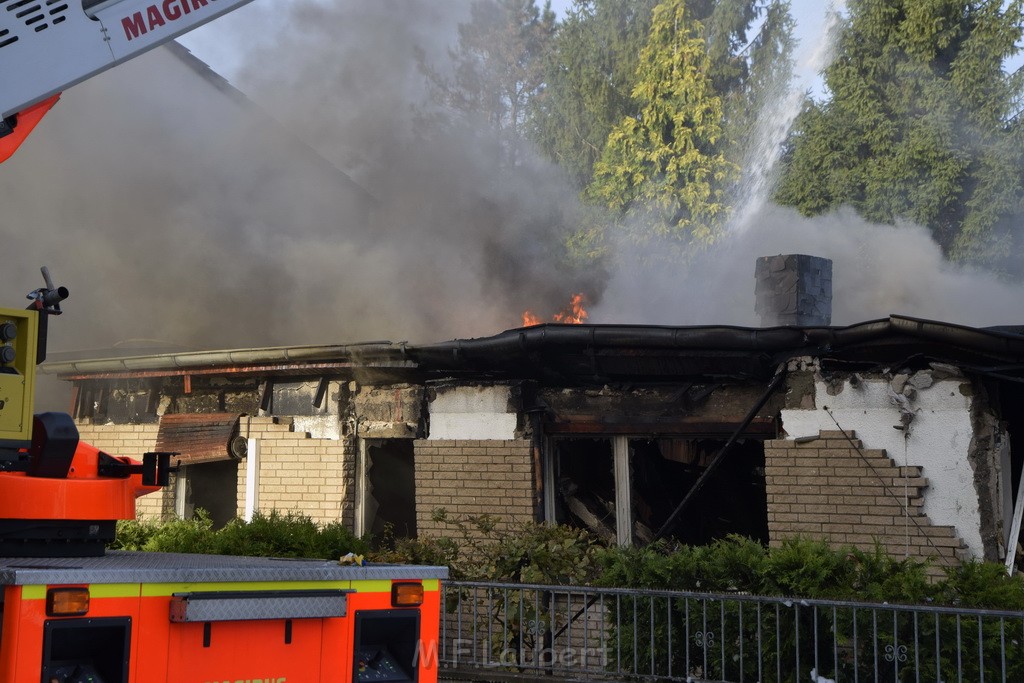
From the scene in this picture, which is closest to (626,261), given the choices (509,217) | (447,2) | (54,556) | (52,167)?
(509,217)

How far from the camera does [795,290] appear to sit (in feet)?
38.9

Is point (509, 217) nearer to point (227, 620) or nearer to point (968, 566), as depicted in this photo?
point (968, 566)

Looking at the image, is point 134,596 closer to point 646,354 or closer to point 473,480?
point 646,354

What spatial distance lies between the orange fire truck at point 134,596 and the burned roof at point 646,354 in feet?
15.9

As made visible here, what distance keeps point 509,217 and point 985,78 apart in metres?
13.8

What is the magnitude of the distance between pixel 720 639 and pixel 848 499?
85.2 inches

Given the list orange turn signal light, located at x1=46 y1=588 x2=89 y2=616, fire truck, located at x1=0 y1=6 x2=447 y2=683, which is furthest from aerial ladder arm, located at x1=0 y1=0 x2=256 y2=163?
orange turn signal light, located at x1=46 y1=588 x2=89 y2=616

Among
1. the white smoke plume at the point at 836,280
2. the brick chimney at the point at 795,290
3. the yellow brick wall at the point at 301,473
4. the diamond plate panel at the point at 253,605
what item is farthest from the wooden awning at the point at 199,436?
the white smoke plume at the point at 836,280

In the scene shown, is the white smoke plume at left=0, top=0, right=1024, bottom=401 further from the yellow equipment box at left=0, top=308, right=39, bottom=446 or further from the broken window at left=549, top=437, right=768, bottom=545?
the yellow equipment box at left=0, top=308, right=39, bottom=446

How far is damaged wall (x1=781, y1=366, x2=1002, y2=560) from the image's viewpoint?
8.98 meters

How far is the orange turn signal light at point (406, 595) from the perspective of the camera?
528cm

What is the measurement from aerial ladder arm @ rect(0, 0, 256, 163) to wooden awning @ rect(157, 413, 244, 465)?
677 cm

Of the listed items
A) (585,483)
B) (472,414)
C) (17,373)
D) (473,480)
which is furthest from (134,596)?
(585,483)

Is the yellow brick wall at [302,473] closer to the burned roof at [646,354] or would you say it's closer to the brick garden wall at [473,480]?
the burned roof at [646,354]
